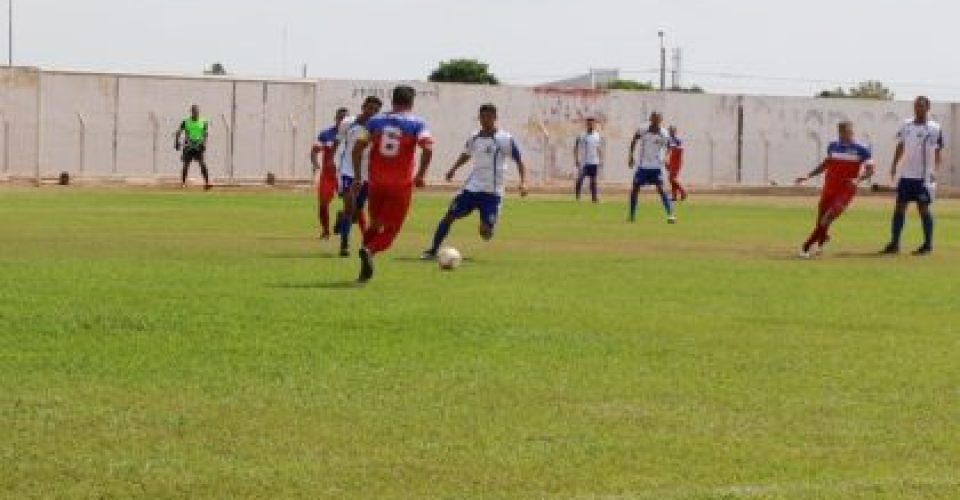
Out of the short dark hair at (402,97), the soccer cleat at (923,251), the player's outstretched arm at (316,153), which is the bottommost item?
the soccer cleat at (923,251)

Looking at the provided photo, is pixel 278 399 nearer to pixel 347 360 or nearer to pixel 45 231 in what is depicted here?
pixel 347 360

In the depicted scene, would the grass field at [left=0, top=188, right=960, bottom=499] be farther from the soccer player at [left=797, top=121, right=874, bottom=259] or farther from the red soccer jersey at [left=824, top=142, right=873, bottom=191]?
the red soccer jersey at [left=824, top=142, right=873, bottom=191]

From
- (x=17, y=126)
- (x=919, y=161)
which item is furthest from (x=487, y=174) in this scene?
(x=17, y=126)

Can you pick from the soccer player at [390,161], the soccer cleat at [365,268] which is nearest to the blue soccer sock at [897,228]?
the soccer player at [390,161]

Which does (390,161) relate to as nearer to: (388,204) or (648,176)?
(388,204)

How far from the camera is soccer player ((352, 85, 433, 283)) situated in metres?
17.5

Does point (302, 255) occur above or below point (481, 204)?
below

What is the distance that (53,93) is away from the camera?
53906mm

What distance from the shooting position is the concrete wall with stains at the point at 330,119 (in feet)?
177

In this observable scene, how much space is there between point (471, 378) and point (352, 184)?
9.53 metres

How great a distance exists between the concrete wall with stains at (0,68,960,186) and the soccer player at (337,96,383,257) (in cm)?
3176

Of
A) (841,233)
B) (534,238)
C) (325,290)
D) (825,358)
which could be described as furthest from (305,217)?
(825,358)

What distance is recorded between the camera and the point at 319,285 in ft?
53.9

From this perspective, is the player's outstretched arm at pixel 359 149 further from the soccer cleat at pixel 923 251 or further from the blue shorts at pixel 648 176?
the blue shorts at pixel 648 176
